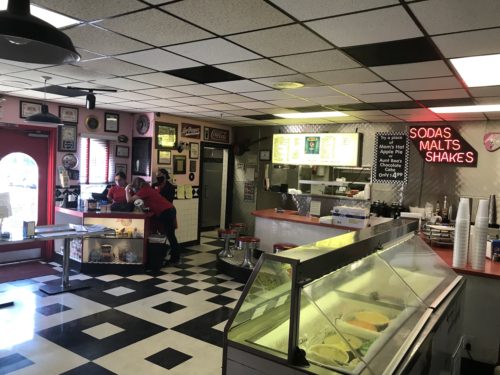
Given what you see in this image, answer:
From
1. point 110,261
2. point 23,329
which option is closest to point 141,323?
point 23,329

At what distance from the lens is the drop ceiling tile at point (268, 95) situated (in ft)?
16.9

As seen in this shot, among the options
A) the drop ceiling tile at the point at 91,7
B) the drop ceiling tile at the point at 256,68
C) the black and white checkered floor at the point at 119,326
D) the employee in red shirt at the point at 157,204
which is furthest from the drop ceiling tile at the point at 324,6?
the employee in red shirt at the point at 157,204

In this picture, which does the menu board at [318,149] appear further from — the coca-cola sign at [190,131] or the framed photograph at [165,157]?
the framed photograph at [165,157]

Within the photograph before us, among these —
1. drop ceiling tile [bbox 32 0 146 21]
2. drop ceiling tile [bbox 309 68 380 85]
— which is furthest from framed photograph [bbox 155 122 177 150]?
drop ceiling tile [bbox 32 0 146 21]

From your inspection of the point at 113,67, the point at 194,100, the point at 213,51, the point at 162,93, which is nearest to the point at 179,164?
the point at 194,100

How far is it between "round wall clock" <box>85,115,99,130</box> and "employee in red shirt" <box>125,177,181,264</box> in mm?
1502

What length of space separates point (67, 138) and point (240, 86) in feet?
12.7

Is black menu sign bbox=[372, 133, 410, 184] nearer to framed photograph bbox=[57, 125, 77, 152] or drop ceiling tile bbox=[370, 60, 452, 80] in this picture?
drop ceiling tile bbox=[370, 60, 452, 80]

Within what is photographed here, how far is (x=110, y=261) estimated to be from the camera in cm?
635

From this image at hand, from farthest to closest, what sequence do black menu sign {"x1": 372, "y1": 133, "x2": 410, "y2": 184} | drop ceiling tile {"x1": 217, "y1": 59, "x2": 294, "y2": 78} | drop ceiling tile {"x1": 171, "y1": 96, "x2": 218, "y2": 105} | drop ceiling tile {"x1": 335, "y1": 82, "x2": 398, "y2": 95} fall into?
black menu sign {"x1": 372, "y1": 133, "x2": 410, "y2": 184} < drop ceiling tile {"x1": 171, "y1": 96, "x2": 218, "y2": 105} < drop ceiling tile {"x1": 335, "y1": 82, "x2": 398, "y2": 95} < drop ceiling tile {"x1": 217, "y1": 59, "x2": 294, "y2": 78}

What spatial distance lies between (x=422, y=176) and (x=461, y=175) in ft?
2.17

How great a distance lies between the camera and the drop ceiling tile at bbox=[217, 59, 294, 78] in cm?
Result: 375

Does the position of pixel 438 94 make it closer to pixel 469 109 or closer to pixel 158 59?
pixel 469 109

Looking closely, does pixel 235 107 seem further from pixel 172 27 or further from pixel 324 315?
pixel 324 315
